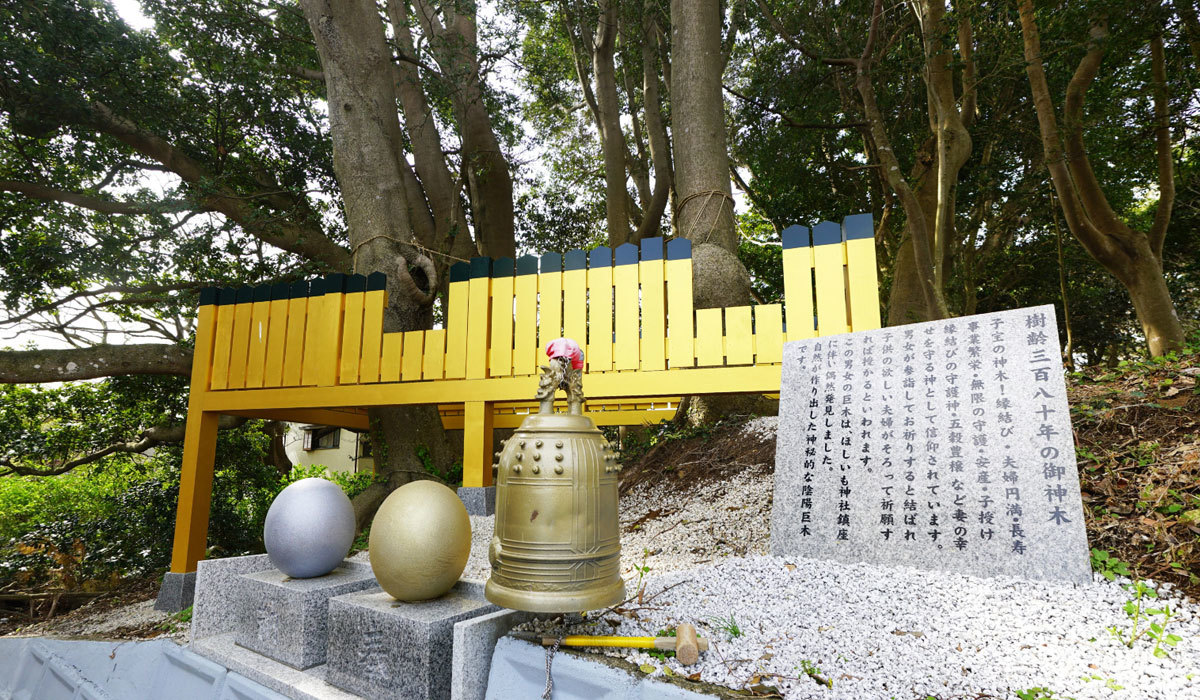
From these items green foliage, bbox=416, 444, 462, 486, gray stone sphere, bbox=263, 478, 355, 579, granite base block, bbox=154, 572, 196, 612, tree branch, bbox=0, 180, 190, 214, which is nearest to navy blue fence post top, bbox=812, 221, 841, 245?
gray stone sphere, bbox=263, 478, 355, 579

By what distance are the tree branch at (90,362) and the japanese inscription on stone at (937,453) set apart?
6.94 meters

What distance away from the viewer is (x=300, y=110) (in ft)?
31.5

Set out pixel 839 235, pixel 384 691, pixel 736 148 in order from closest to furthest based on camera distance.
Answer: pixel 384 691 → pixel 839 235 → pixel 736 148

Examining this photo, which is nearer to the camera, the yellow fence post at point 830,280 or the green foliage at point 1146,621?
the green foliage at point 1146,621

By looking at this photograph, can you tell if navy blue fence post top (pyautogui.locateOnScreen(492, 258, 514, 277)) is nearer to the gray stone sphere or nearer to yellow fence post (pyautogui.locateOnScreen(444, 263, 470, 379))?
yellow fence post (pyautogui.locateOnScreen(444, 263, 470, 379))

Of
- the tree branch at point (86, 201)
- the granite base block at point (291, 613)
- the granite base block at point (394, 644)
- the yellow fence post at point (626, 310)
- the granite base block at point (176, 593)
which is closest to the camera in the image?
the granite base block at point (394, 644)

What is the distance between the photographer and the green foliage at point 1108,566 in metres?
2.74

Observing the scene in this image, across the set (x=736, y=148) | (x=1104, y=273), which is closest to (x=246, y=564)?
(x=736, y=148)

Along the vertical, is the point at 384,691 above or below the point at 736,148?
below

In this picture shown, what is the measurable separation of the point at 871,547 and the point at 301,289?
207 inches

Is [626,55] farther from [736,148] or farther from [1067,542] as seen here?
[1067,542]

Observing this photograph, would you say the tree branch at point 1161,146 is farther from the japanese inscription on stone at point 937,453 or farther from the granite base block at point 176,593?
the granite base block at point 176,593

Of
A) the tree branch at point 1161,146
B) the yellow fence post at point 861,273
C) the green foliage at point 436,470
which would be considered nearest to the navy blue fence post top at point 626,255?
the yellow fence post at point 861,273

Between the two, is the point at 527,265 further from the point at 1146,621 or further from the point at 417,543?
the point at 1146,621
